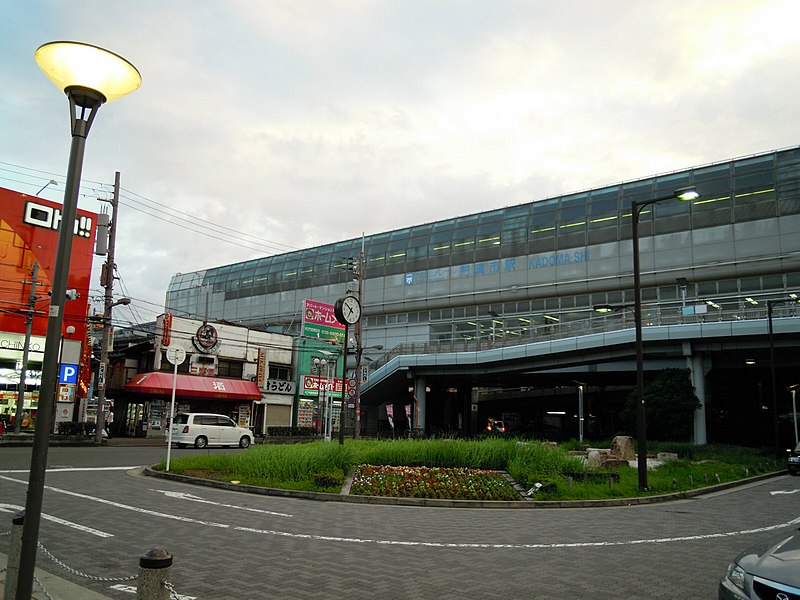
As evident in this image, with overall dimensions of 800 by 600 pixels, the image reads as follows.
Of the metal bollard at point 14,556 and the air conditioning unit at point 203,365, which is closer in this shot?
the metal bollard at point 14,556

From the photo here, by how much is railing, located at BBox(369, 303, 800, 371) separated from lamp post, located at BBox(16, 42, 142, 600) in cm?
3335

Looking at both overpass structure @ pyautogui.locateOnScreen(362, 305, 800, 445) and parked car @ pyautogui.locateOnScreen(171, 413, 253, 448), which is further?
overpass structure @ pyautogui.locateOnScreen(362, 305, 800, 445)

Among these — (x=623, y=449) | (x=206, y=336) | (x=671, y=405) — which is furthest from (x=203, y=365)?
(x=671, y=405)

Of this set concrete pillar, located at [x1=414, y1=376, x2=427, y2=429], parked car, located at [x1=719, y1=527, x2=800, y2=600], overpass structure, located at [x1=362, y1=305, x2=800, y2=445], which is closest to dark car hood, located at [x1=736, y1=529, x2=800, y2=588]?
parked car, located at [x1=719, y1=527, x2=800, y2=600]

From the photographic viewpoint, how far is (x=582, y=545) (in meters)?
9.09

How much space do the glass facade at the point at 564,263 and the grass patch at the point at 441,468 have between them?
20.6m

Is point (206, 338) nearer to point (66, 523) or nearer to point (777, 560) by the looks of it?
point (66, 523)

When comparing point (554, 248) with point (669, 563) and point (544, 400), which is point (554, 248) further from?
Result: point (669, 563)

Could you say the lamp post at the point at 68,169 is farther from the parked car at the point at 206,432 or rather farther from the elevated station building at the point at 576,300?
the elevated station building at the point at 576,300

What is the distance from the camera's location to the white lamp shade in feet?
15.7

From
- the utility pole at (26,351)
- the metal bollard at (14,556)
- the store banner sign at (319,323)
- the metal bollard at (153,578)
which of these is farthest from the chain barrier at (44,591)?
the utility pole at (26,351)

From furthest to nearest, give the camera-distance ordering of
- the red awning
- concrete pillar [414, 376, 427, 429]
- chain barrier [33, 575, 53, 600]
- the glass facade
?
concrete pillar [414, 376, 427, 429] → the red awning → the glass facade → chain barrier [33, 575, 53, 600]

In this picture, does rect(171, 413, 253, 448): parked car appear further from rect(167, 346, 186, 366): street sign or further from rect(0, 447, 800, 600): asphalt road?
rect(0, 447, 800, 600): asphalt road

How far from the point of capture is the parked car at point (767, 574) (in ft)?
14.0
